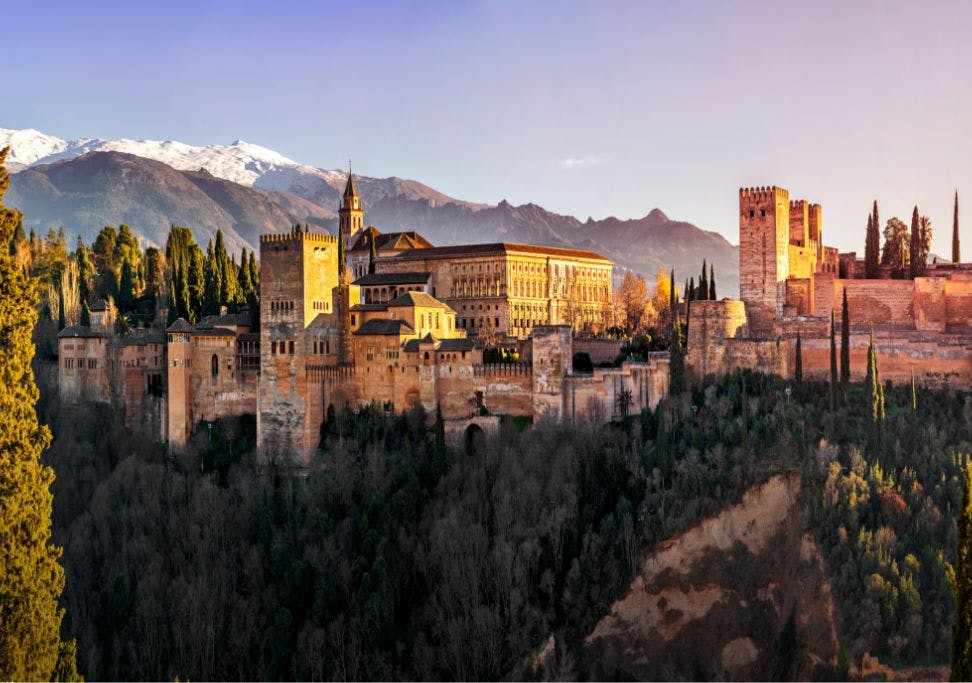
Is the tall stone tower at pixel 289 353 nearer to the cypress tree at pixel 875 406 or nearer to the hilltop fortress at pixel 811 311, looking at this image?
the hilltop fortress at pixel 811 311

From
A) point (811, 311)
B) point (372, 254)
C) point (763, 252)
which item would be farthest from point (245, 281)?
point (811, 311)

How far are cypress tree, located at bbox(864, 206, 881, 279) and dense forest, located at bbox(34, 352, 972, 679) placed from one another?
30.0 ft

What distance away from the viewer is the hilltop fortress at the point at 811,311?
39750 mm

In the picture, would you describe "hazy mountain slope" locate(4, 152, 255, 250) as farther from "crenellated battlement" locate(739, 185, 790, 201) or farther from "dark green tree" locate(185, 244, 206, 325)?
"crenellated battlement" locate(739, 185, 790, 201)

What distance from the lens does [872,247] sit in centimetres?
4712

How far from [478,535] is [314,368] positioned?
1072 centimetres

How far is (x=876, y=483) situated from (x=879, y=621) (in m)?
5.08

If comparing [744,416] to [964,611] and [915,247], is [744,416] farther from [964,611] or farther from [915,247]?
[964,611]

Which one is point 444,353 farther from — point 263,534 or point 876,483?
point 876,483

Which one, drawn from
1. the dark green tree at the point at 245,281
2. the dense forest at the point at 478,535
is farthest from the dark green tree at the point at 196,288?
the dense forest at the point at 478,535

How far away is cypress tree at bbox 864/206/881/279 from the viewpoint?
154 feet

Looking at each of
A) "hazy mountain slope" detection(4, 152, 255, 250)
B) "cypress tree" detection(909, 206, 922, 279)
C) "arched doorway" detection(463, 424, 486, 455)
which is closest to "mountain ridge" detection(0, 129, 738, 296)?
"hazy mountain slope" detection(4, 152, 255, 250)

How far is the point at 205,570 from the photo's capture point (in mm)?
35844

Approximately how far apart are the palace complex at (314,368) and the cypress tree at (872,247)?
37.3ft
